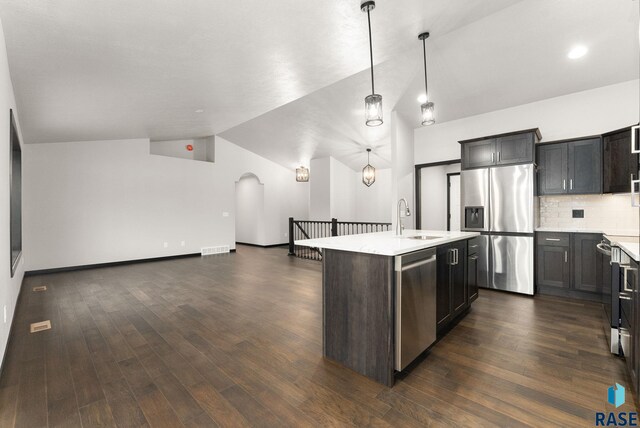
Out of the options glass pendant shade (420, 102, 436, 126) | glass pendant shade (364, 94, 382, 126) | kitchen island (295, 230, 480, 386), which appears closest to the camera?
kitchen island (295, 230, 480, 386)

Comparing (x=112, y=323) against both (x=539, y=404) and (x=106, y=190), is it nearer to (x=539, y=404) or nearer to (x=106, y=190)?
(x=539, y=404)

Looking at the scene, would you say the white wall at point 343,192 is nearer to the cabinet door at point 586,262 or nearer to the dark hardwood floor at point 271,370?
the dark hardwood floor at point 271,370

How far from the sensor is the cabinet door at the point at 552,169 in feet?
Answer: 13.9

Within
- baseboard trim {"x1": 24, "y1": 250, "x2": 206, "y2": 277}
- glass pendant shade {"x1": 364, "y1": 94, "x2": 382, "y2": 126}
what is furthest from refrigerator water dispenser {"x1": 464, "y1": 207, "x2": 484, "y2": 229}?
baseboard trim {"x1": 24, "y1": 250, "x2": 206, "y2": 277}

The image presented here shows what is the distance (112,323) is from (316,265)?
404cm

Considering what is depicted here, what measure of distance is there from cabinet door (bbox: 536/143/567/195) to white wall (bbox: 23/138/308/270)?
741cm

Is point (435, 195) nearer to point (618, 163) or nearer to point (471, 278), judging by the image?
point (618, 163)

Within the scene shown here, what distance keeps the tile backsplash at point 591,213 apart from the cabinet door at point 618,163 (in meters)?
0.31

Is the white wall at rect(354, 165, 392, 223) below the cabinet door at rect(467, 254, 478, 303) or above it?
above

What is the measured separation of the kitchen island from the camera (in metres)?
2.06

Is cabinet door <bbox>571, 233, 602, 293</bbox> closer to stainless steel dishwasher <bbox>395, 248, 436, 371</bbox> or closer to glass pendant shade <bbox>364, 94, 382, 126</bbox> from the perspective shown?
stainless steel dishwasher <bbox>395, 248, 436, 371</bbox>

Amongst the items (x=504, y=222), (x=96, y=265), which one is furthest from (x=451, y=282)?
(x=96, y=265)

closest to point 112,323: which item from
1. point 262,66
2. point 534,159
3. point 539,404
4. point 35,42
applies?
point 35,42

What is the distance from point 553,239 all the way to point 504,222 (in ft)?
2.10
